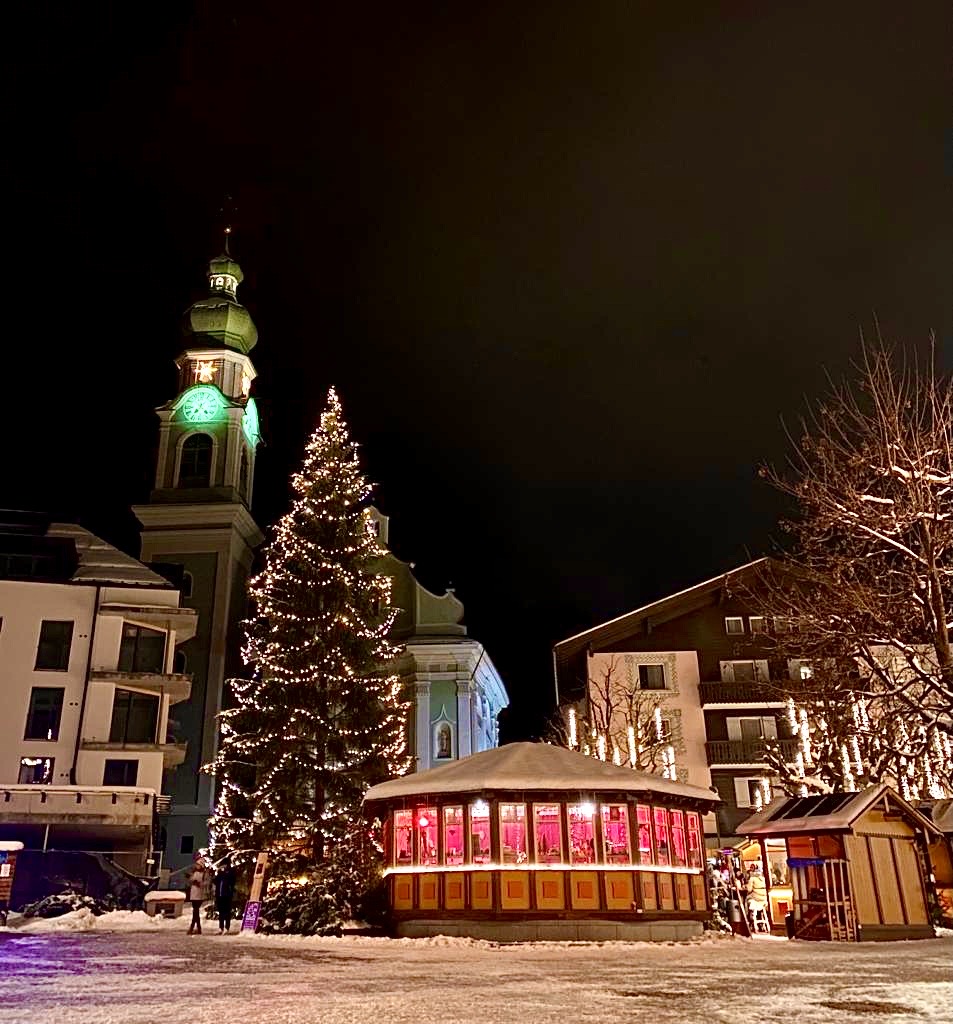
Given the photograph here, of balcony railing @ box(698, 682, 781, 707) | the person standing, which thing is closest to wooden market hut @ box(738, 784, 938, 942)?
the person standing

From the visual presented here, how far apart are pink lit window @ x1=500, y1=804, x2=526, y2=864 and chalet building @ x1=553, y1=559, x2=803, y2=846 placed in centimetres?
2050

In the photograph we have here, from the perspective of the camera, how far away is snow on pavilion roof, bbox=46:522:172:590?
128ft

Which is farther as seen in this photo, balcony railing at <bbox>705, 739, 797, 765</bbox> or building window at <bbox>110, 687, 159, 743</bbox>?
balcony railing at <bbox>705, 739, 797, 765</bbox>

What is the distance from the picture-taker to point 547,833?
781 inches

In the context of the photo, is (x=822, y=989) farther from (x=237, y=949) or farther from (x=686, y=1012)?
(x=237, y=949)

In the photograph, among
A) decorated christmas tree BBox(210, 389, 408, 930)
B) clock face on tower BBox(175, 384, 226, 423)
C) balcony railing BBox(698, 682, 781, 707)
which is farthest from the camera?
clock face on tower BBox(175, 384, 226, 423)

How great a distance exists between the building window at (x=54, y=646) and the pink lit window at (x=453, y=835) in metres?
22.6

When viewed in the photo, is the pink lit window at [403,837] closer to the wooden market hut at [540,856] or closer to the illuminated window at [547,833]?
the wooden market hut at [540,856]

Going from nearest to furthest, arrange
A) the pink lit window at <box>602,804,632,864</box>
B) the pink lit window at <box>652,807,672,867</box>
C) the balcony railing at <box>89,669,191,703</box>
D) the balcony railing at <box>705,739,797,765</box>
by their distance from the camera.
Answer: the pink lit window at <box>602,804,632,864</box> → the pink lit window at <box>652,807,672,867</box> → the balcony railing at <box>89,669,191,703</box> → the balcony railing at <box>705,739,797,765</box>

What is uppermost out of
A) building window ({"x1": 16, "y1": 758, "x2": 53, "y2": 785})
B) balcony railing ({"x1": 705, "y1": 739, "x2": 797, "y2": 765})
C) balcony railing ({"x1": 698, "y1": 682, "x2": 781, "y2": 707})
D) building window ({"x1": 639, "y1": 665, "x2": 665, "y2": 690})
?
building window ({"x1": 639, "y1": 665, "x2": 665, "y2": 690})

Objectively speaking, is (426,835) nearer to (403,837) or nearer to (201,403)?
(403,837)

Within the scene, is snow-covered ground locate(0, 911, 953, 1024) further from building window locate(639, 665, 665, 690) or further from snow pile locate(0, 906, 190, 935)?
building window locate(639, 665, 665, 690)

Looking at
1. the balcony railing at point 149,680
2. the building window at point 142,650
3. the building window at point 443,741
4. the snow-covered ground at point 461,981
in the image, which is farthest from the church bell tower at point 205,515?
the snow-covered ground at point 461,981

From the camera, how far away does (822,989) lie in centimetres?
1091
